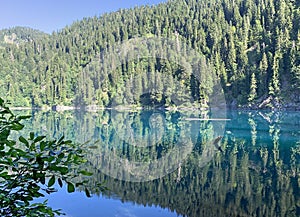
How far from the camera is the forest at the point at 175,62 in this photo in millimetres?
63875

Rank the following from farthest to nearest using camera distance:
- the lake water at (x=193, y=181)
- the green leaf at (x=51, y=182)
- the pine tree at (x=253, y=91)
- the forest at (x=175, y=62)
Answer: the forest at (x=175, y=62) → the pine tree at (x=253, y=91) → the lake water at (x=193, y=181) → the green leaf at (x=51, y=182)

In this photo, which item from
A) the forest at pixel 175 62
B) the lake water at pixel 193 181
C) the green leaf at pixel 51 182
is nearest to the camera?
the green leaf at pixel 51 182

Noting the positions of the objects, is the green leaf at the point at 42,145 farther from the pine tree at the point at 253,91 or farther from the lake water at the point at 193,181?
the pine tree at the point at 253,91

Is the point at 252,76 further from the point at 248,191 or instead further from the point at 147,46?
the point at 248,191

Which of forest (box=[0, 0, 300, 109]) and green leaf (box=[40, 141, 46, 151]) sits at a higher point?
forest (box=[0, 0, 300, 109])

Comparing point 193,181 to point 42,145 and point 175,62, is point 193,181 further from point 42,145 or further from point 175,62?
point 175,62

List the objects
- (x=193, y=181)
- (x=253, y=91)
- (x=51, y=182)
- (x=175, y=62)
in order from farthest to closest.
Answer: (x=175, y=62)
(x=253, y=91)
(x=193, y=181)
(x=51, y=182)

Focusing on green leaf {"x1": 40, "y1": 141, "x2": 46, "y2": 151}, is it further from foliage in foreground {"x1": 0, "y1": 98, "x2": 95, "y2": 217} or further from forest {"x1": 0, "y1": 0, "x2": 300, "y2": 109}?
forest {"x1": 0, "y1": 0, "x2": 300, "y2": 109}

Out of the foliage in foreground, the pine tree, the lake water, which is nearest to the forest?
the pine tree

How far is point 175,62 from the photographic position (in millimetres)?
78375

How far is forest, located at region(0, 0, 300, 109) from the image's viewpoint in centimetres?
6388

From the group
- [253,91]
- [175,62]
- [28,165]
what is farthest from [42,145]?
[175,62]

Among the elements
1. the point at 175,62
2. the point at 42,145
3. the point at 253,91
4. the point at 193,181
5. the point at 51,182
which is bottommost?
the point at 193,181

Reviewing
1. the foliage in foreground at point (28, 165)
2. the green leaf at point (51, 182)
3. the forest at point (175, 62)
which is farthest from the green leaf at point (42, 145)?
the forest at point (175, 62)
